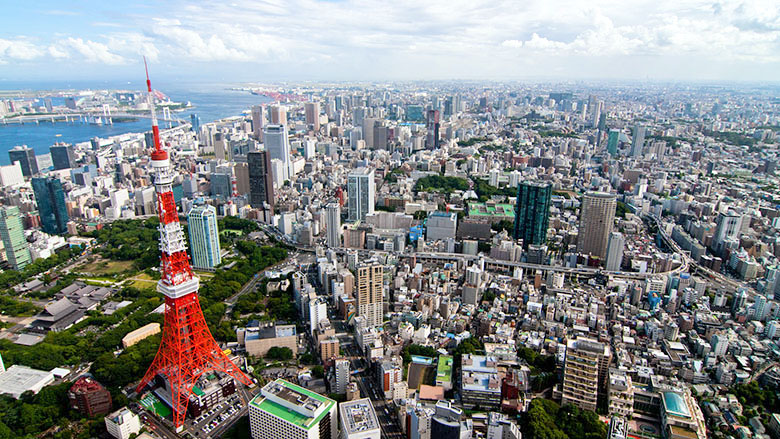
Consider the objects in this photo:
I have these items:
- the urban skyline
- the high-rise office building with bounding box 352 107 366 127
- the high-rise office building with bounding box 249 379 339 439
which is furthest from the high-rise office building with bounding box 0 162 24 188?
the high-rise office building with bounding box 352 107 366 127

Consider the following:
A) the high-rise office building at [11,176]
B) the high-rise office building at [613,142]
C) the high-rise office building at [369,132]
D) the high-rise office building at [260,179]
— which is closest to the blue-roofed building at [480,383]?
the high-rise office building at [260,179]

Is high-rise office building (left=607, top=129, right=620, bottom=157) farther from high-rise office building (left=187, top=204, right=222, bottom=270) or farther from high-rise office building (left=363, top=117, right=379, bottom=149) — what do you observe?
high-rise office building (left=187, top=204, right=222, bottom=270)

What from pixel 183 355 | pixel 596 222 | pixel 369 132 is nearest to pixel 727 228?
pixel 596 222

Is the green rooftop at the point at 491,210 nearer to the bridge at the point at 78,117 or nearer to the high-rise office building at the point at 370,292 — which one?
the high-rise office building at the point at 370,292

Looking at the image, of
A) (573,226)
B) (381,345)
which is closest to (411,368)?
(381,345)

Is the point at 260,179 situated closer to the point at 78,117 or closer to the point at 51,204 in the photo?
the point at 51,204

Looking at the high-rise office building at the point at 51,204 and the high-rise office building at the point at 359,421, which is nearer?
the high-rise office building at the point at 359,421
